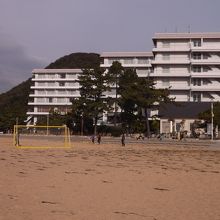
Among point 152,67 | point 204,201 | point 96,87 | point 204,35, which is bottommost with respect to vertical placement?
point 204,201

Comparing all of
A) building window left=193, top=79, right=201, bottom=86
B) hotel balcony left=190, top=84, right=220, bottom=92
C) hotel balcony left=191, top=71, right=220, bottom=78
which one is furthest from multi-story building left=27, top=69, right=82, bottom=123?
hotel balcony left=190, top=84, right=220, bottom=92

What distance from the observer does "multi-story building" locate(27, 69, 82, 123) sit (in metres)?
102

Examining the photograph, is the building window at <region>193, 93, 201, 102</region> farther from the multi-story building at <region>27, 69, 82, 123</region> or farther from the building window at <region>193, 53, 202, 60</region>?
the multi-story building at <region>27, 69, 82, 123</region>

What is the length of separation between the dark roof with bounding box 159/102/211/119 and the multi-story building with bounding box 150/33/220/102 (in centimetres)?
463

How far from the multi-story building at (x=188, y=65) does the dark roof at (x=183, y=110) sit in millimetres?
4625

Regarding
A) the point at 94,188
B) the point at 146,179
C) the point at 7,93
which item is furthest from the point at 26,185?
the point at 7,93

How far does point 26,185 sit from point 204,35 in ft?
240

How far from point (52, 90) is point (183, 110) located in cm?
3925

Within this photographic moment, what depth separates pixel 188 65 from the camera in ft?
263

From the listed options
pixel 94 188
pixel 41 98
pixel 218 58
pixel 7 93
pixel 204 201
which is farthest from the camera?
pixel 7 93

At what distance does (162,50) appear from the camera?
81.1 metres

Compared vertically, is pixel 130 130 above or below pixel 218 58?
below

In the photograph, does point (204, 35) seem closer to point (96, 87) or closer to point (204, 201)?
point (96, 87)

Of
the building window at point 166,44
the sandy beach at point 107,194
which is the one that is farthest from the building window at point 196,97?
the sandy beach at point 107,194
